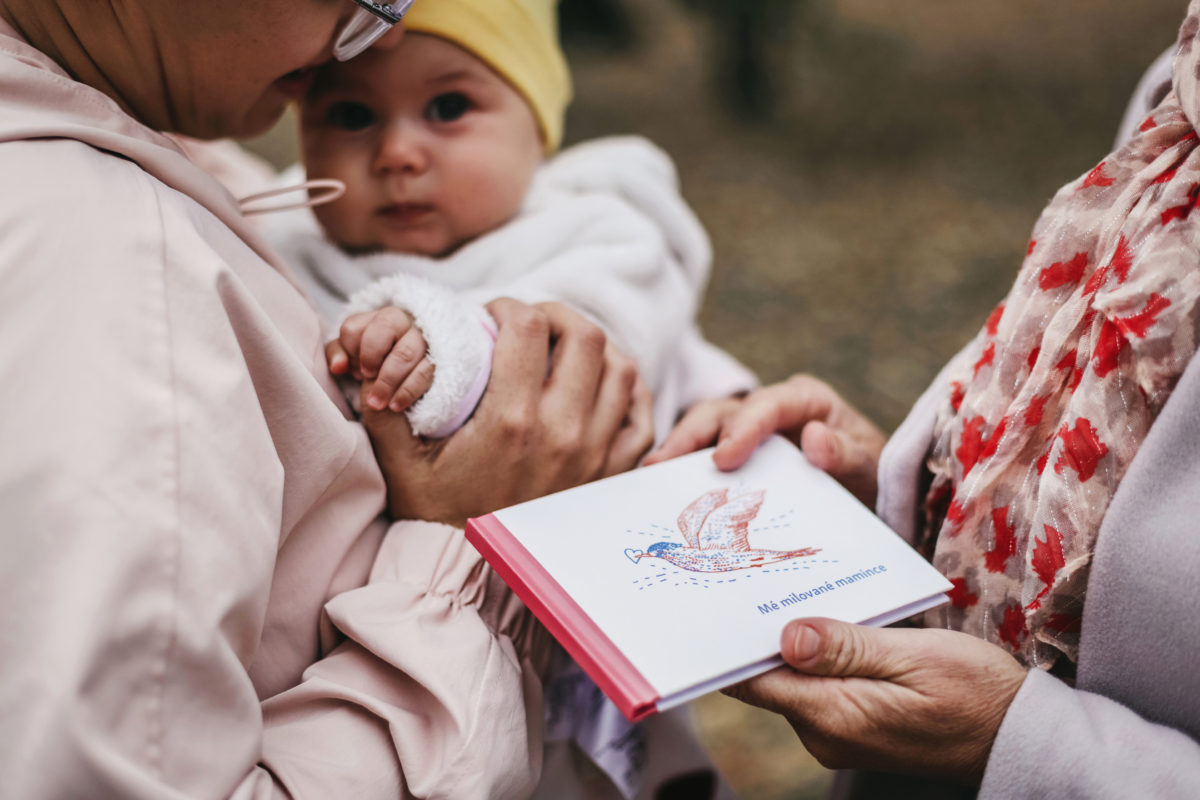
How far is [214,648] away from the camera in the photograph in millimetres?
620

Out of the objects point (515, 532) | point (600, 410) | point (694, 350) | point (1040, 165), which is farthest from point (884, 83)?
point (515, 532)

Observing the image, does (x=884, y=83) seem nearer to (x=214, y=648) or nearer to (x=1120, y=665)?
(x=1120, y=665)

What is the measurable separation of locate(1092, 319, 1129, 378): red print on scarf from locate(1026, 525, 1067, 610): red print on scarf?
142 millimetres

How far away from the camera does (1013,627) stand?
0.82m

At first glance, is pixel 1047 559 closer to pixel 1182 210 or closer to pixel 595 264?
pixel 1182 210

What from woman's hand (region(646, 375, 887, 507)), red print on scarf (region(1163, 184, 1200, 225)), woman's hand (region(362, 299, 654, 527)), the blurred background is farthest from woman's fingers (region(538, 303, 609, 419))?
the blurred background

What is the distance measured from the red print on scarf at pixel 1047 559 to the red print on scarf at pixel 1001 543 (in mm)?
41

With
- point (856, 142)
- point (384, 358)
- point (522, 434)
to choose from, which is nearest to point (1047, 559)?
point (522, 434)

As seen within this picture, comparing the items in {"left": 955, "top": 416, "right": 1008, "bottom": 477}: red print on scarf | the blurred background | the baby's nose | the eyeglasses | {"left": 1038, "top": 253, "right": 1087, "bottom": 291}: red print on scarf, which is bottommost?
the blurred background

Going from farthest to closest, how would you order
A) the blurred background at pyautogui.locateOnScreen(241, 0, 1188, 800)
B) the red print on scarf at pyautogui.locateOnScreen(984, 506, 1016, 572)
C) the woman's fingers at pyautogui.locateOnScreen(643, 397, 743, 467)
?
the blurred background at pyautogui.locateOnScreen(241, 0, 1188, 800)
the woman's fingers at pyautogui.locateOnScreen(643, 397, 743, 467)
the red print on scarf at pyautogui.locateOnScreen(984, 506, 1016, 572)

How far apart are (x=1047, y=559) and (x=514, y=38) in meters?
0.97

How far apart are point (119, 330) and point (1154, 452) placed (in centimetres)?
78

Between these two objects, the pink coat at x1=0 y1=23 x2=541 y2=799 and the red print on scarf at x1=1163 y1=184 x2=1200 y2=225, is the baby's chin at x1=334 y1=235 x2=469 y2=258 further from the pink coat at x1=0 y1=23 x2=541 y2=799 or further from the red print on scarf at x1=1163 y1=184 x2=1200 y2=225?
the red print on scarf at x1=1163 y1=184 x2=1200 y2=225

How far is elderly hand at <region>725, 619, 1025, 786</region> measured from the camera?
0.75m
